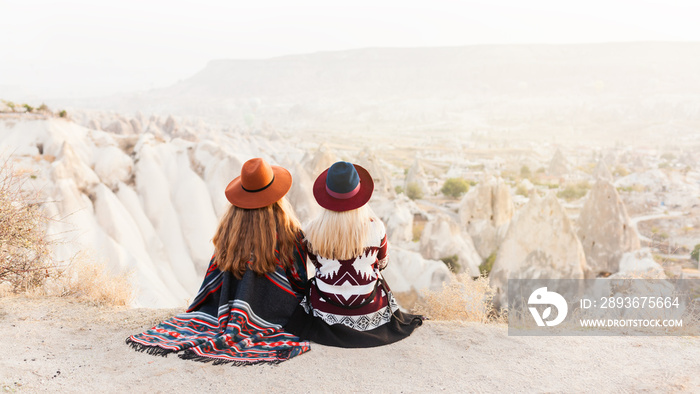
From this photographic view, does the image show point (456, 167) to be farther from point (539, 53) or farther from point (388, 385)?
point (539, 53)

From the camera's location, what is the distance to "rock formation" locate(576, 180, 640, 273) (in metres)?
12.6

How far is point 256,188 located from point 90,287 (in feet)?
7.48

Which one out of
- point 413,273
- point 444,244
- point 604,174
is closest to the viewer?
point 413,273

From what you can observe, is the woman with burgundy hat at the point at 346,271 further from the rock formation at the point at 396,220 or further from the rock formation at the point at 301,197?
the rock formation at the point at 396,220

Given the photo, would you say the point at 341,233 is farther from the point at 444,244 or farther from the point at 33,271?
the point at 444,244

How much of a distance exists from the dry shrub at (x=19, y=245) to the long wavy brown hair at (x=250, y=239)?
2.12 meters

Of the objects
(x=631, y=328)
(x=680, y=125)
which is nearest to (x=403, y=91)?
(x=680, y=125)

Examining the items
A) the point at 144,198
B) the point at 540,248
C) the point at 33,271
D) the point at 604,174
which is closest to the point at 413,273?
the point at 540,248

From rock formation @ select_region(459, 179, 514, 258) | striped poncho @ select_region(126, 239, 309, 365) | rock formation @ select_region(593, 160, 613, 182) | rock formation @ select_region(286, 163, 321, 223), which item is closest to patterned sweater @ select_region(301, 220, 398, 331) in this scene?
striped poncho @ select_region(126, 239, 309, 365)

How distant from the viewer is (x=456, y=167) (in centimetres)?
4741

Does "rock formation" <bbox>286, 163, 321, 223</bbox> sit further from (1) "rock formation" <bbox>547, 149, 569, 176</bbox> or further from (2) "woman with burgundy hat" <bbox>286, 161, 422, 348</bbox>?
(1) "rock formation" <bbox>547, 149, 569, 176</bbox>

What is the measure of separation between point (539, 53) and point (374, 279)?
404 feet

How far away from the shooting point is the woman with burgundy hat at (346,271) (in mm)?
2873

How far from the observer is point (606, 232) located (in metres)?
12.6
